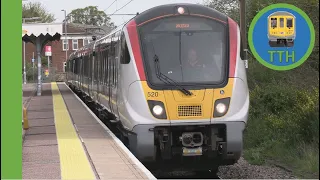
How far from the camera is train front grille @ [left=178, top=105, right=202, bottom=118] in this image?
871 centimetres

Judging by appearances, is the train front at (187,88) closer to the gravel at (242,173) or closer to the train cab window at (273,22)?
the gravel at (242,173)

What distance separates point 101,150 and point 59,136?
297cm

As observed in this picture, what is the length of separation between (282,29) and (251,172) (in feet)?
22.1

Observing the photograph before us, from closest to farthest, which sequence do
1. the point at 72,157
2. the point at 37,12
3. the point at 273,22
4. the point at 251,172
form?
the point at 273,22, the point at 72,157, the point at 251,172, the point at 37,12

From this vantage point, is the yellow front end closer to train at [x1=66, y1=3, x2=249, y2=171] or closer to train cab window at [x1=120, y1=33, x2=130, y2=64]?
train at [x1=66, y1=3, x2=249, y2=171]

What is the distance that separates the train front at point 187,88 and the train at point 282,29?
17.1 ft

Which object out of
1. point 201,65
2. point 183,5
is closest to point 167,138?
point 201,65

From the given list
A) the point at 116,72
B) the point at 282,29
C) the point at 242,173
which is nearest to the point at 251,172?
the point at 242,173

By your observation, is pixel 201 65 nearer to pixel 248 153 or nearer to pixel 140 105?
pixel 140 105

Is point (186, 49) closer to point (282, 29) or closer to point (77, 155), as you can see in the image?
point (77, 155)

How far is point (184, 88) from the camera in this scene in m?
8.82

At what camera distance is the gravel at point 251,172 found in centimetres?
924

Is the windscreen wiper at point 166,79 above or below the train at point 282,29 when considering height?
below

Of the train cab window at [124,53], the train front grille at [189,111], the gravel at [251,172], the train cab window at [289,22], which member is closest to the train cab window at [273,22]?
the train cab window at [289,22]
